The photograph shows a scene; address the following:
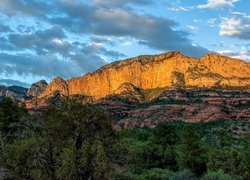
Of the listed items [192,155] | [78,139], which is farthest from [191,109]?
[78,139]

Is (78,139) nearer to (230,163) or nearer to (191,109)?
(230,163)

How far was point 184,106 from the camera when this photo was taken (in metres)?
152

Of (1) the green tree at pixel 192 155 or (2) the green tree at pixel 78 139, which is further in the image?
(1) the green tree at pixel 192 155

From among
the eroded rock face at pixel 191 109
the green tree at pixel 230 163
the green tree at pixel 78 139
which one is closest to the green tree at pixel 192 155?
the green tree at pixel 230 163

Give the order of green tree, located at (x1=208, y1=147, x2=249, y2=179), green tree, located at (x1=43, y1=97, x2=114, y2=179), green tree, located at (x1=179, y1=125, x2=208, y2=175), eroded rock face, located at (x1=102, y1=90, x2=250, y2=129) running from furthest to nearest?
1. eroded rock face, located at (x1=102, y1=90, x2=250, y2=129)
2. green tree, located at (x1=179, y1=125, x2=208, y2=175)
3. green tree, located at (x1=208, y1=147, x2=249, y2=179)
4. green tree, located at (x1=43, y1=97, x2=114, y2=179)

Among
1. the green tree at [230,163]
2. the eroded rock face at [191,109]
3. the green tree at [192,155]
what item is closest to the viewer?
the green tree at [230,163]

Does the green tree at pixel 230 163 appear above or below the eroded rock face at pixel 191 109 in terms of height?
below

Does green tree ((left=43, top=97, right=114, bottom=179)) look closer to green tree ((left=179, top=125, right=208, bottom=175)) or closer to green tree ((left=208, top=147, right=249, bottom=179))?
green tree ((left=208, top=147, right=249, bottom=179))

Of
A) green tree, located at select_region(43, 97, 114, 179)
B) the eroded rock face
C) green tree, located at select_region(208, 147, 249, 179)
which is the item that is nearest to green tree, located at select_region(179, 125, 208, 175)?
green tree, located at select_region(208, 147, 249, 179)

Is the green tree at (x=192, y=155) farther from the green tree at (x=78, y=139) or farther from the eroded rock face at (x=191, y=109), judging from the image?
the eroded rock face at (x=191, y=109)

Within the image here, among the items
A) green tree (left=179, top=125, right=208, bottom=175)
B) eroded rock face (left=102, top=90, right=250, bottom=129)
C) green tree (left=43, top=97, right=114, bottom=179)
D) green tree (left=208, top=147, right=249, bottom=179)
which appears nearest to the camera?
green tree (left=43, top=97, right=114, bottom=179)

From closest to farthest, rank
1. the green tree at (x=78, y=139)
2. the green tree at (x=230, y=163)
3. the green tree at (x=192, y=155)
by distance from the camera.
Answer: the green tree at (x=78, y=139) < the green tree at (x=230, y=163) < the green tree at (x=192, y=155)

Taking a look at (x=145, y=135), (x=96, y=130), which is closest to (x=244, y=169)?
(x=96, y=130)

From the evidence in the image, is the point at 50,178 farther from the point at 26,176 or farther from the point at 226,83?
the point at 226,83
